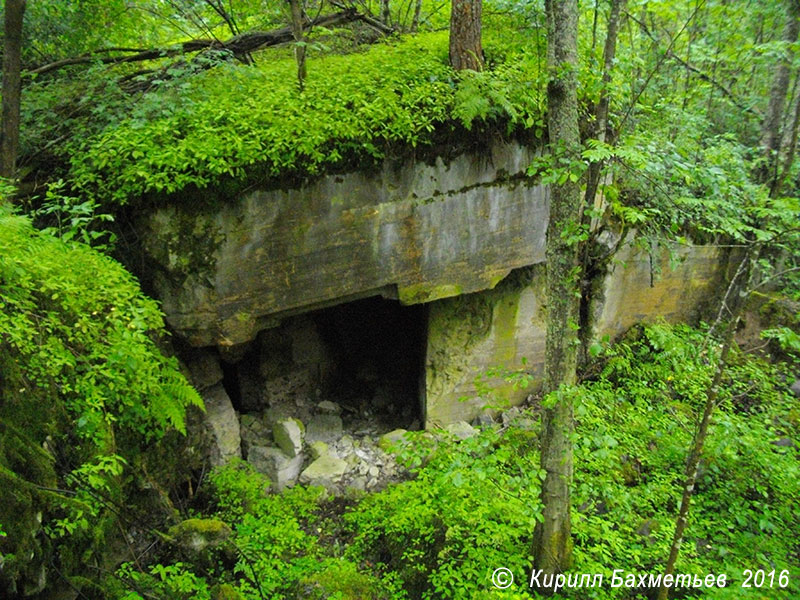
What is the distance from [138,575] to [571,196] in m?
4.53

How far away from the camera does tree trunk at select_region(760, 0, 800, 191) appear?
860cm

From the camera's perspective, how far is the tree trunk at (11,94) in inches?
205

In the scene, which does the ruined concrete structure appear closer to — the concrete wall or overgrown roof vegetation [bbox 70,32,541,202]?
the concrete wall

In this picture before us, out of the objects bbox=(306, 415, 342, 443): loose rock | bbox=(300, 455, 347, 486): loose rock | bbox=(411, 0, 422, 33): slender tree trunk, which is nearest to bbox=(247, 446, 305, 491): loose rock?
bbox=(300, 455, 347, 486): loose rock

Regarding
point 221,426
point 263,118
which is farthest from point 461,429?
point 263,118

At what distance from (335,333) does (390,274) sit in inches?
109

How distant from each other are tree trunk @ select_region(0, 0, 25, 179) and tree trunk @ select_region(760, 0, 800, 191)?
1048 centimetres

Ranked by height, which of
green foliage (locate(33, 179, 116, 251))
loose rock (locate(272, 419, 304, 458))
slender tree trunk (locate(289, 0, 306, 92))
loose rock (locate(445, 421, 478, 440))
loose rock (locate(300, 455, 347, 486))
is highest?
slender tree trunk (locate(289, 0, 306, 92))

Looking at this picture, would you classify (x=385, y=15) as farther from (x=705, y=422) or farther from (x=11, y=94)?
(x=705, y=422)

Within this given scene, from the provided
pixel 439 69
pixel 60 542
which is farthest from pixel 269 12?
pixel 60 542

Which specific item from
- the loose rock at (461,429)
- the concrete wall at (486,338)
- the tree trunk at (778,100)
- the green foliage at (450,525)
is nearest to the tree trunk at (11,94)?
the green foliage at (450,525)

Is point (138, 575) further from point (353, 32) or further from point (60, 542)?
point (353, 32)

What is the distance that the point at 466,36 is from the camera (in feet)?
20.2

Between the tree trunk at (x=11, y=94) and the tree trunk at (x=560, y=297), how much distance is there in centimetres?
531
